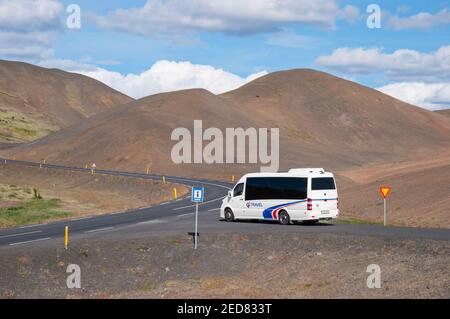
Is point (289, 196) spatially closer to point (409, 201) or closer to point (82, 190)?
point (409, 201)

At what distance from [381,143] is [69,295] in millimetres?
157509

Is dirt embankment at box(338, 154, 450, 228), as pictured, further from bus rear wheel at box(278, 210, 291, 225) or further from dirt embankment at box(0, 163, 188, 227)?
dirt embankment at box(0, 163, 188, 227)

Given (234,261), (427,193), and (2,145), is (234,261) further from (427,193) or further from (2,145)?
(2,145)

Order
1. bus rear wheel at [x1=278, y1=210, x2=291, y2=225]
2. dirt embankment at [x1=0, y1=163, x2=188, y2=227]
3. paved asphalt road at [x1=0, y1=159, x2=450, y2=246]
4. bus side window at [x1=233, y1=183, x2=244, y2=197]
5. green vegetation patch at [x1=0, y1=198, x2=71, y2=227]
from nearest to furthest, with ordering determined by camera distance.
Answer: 1. paved asphalt road at [x1=0, y1=159, x2=450, y2=246]
2. bus rear wheel at [x1=278, y1=210, x2=291, y2=225]
3. bus side window at [x1=233, y1=183, x2=244, y2=197]
4. green vegetation patch at [x1=0, y1=198, x2=71, y2=227]
5. dirt embankment at [x1=0, y1=163, x2=188, y2=227]

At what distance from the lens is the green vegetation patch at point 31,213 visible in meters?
47.6

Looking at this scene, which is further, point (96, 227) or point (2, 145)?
point (2, 145)

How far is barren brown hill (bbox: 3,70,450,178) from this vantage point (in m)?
120

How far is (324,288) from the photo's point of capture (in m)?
21.0

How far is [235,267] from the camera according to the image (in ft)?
85.7

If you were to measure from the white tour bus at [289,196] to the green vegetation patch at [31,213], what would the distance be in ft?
50.6

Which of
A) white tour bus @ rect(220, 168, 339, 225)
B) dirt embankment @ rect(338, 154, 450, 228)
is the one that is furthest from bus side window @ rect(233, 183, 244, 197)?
dirt embankment @ rect(338, 154, 450, 228)

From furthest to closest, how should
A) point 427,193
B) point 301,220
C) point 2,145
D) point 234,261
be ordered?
1. point 2,145
2. point 427,193
3. point 301,220
4. point 234,261

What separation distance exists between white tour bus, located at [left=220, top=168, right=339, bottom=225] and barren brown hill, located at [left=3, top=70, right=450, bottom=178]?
59862 mm

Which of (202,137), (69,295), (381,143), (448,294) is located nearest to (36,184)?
(202,137)
